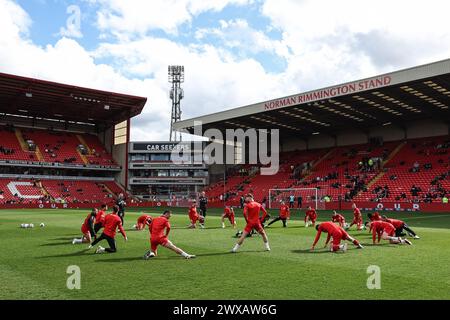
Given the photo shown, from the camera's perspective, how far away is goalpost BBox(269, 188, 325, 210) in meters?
45.2

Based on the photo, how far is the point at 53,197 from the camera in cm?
5953

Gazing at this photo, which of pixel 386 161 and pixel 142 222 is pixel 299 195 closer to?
pixel 386 161

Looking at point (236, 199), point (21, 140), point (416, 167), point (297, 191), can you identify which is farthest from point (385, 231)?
point (21, 140)

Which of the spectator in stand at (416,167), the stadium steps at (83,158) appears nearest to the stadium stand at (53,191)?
the stadium steps at (83,158)

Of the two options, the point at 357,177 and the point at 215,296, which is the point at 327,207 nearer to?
the point at 357,177

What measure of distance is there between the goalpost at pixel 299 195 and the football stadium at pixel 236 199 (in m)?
0.27

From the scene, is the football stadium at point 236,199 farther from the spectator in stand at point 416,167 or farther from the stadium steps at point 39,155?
the spectator in stand at point 416,167

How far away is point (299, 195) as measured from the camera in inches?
1921

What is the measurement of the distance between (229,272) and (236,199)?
45.6 meters

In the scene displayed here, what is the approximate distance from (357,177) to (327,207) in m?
6.95

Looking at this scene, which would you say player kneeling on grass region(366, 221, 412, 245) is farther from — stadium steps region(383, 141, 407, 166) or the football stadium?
stadium steps region(383, 141, 407, 166)

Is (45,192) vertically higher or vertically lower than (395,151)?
lower

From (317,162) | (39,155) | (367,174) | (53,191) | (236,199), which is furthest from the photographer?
(39,155)

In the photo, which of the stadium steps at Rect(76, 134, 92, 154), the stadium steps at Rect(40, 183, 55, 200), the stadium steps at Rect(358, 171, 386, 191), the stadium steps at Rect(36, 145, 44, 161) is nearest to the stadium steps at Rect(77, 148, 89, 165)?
the stadium steps at Rect(76, 134, 92, 154)
